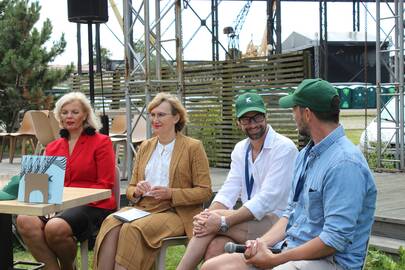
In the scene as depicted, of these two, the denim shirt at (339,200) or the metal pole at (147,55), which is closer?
the denim shirt at (339,200)

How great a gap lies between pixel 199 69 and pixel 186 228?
6.44 m

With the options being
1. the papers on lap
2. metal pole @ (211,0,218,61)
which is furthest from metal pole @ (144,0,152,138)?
metal pole @ (211,0,218,61)

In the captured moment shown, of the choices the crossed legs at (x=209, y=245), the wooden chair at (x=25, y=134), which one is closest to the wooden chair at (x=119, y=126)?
the wooden chair at (x=25, y=134)

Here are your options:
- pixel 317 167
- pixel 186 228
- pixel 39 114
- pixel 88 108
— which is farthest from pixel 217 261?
pixel 39 114

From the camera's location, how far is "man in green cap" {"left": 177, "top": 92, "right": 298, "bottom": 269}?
330 centimetres

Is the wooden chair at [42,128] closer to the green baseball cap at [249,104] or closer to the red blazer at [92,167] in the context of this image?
the red blazer at [92,167]

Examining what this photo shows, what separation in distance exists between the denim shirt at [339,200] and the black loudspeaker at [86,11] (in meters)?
5.00

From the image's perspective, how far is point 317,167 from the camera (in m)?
2.51

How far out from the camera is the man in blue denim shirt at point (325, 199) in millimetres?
2367

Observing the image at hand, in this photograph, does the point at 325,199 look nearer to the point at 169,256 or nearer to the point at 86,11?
the point at 169,256

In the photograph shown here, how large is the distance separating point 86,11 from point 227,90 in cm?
304

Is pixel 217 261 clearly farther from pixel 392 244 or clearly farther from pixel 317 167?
pixel 392 244

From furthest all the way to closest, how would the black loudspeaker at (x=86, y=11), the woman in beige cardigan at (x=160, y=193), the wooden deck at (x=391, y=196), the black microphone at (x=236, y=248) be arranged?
1. the black loudspeaker at (x=86, y=11)
2. the wooden deck at (x=391, y=196)
3. the woman in beige cardigan at (x=160, y=193)
4. the black microphone at (x=236, y=248)

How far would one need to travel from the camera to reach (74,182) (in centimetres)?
409
